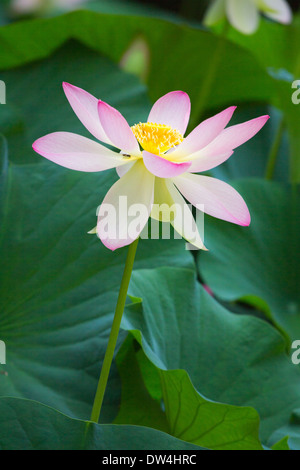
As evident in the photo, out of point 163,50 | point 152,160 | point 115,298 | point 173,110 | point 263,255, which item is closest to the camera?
point 152,160

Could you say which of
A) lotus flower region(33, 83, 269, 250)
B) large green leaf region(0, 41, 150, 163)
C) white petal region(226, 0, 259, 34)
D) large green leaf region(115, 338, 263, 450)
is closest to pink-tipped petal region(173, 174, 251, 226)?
lotus flower region(33, 83, 269, 250)

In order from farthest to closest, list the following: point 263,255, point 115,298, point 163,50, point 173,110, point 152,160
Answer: point 163,50
point 263,255
point 115,298
point 173,110
point 152,160

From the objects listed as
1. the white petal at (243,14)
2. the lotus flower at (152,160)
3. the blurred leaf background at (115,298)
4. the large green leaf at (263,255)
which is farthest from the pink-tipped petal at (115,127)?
the white petal at (243,14)

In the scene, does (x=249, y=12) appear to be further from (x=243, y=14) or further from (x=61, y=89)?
(x=61, y=89)

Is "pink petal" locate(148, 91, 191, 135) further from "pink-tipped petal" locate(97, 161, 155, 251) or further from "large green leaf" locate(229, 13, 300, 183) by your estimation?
"large green leaf" locate(229, 13, 300, 183)

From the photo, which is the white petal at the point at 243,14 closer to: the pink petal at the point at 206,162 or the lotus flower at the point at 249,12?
the lotus flower at the point at 249,12

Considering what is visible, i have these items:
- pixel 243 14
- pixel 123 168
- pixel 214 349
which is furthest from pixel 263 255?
pixel 123 168
